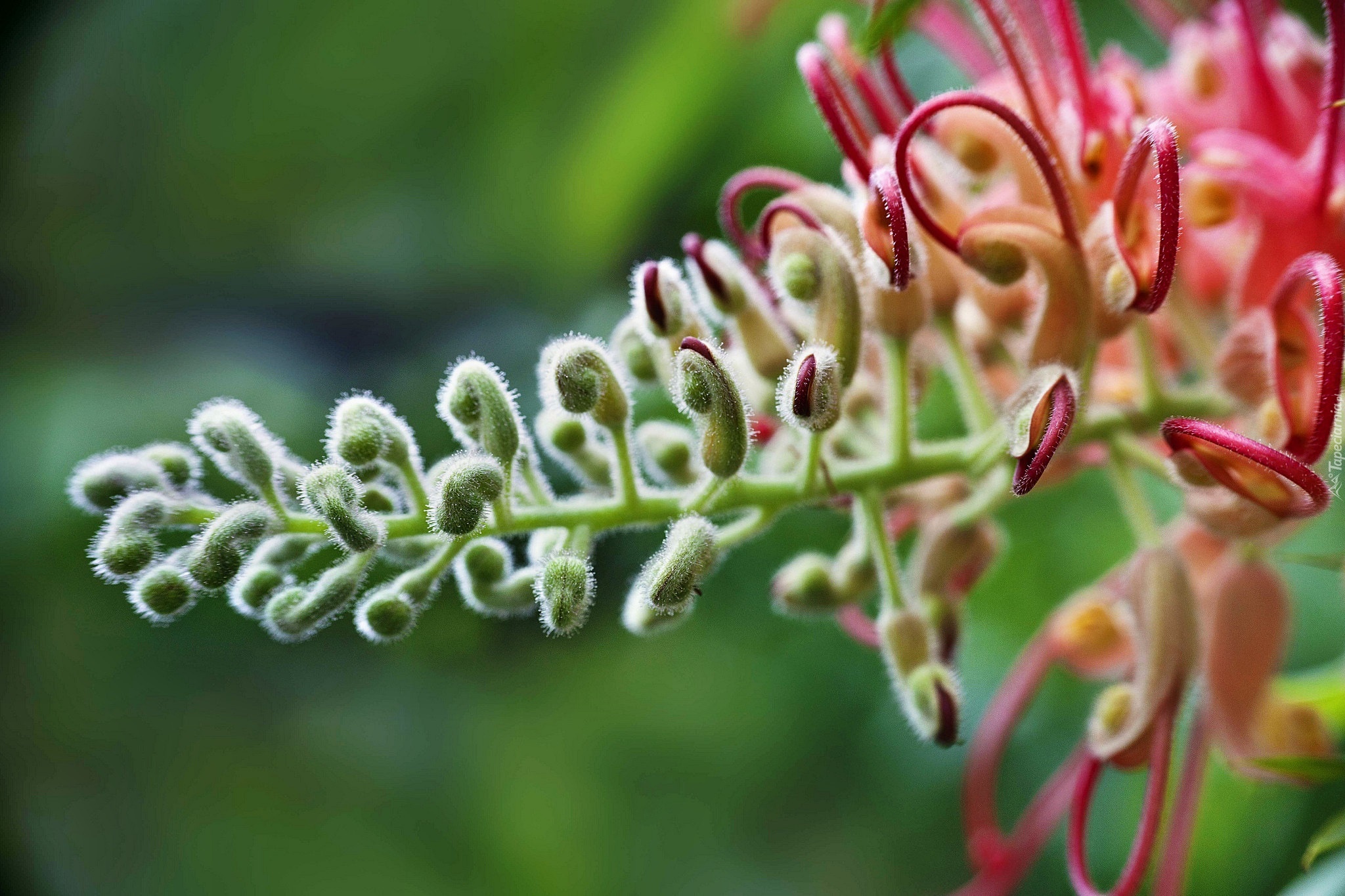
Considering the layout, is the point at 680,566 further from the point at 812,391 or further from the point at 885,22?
the point at 885,22

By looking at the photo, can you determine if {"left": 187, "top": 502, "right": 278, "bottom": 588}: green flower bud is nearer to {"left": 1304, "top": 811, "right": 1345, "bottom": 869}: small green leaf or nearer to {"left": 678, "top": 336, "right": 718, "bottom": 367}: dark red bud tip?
{"left": 678, "top": 336, "right": 718, "bottom": 367}: dark red bud tip

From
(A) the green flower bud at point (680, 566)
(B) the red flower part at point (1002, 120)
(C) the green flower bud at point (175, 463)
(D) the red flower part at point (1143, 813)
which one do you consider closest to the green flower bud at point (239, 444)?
(C) the green flower bud at point (175, 463)

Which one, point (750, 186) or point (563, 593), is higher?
point (750, 186)

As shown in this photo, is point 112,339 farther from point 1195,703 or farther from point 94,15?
point 1195,703

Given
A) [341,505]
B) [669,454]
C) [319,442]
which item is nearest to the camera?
[341,505]

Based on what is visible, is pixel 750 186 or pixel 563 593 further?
pixel 750 186

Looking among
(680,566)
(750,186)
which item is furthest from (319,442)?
(680,566)

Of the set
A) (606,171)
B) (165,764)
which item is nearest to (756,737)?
(606,171)

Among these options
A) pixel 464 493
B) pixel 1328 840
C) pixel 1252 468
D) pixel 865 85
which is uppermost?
pixel 865 85
